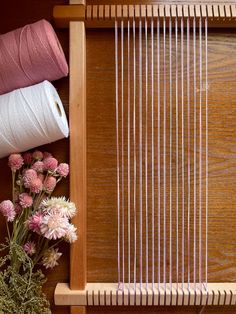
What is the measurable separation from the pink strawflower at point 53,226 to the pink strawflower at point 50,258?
0.27 feet

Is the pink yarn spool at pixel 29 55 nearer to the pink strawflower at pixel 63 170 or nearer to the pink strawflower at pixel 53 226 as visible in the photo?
the pink strawflower at pixel 63 170

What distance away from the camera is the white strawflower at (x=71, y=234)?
1.02m

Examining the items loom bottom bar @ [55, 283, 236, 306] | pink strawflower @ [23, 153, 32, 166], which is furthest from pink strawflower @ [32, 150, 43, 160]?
loom bottom bar @ [55, 283, 236, 306]

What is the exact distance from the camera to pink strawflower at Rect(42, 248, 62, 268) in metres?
1.05

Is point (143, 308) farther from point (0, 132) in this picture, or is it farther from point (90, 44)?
point (90, 44)

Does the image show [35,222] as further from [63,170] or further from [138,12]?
[138,12]

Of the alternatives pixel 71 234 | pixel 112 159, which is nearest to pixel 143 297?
pixel 71 234

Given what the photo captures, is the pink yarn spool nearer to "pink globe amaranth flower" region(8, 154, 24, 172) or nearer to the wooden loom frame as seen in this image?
the wooden loom frame

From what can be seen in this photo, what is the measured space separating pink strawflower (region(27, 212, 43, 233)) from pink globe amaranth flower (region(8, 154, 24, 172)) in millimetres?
119

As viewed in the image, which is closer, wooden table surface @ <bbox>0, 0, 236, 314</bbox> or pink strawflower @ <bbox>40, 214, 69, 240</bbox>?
pink strawflower @ <bbox>40, 214, 69, 240</bbox>

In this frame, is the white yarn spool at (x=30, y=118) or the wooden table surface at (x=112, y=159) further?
the wooden table surface at (x=112, y=159)

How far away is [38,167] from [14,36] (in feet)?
0.99

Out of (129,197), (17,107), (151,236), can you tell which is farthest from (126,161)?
(17,107)

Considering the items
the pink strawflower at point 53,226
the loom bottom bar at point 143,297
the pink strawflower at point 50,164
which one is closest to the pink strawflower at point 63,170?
the pink strawflower at point 50,164
